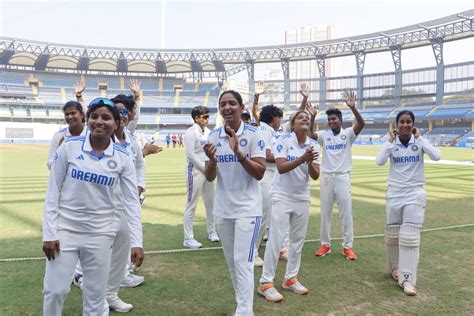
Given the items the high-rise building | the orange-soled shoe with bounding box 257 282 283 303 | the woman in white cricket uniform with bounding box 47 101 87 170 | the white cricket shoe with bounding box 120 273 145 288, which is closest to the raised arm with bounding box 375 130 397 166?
the orange-soled shoe with bounding box 257 282 283 303

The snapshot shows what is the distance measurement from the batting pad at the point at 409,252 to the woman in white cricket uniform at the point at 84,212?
327cm

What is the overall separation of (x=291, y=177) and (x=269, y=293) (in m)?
1.27

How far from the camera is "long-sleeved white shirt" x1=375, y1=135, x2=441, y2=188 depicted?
4.74 m

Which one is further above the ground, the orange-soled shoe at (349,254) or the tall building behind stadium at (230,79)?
the tall building behind stadium at (230,79)

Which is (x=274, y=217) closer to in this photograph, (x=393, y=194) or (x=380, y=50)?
(x=393, y=194)

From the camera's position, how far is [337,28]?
144 m

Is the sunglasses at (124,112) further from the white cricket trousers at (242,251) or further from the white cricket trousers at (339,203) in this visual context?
the white cricket trousers at (339,203)

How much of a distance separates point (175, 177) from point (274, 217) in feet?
36.9

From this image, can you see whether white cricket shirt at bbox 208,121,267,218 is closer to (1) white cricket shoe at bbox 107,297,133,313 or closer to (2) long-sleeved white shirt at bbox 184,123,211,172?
(1) white cricket shoe at bbox 107,297,133,313

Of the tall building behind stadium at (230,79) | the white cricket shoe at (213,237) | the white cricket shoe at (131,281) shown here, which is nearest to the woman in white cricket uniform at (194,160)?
the white cricket shoe at (213,237)

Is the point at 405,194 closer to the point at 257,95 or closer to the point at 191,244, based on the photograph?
the point at 257,95

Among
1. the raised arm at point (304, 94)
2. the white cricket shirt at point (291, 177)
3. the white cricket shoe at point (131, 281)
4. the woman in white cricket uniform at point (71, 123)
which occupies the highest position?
the raised arm at point (304, 94)

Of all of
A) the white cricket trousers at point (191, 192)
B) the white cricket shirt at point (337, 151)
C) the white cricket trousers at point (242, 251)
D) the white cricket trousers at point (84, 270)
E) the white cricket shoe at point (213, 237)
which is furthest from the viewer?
the white cricket shoe at point (213, 237)

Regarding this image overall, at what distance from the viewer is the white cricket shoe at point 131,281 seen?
4496mm
